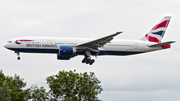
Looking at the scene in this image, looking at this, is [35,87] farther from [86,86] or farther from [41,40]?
[41,40]

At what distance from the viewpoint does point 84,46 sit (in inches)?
2379

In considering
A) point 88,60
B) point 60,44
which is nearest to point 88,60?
point 88,60

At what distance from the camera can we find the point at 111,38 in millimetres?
58969

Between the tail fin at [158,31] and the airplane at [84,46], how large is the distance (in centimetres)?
66

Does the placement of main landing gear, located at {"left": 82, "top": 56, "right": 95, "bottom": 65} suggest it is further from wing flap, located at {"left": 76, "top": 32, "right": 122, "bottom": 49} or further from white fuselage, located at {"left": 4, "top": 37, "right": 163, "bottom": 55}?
wing flap, located at {"left": 76, "top": 32, "right": 122, "bottom": 49}

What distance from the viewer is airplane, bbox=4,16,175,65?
59.2m

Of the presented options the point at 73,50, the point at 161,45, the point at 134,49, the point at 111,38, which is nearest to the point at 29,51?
the point at 73,50

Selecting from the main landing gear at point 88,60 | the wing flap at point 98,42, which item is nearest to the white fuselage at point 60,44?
the wing flap at point 98,42

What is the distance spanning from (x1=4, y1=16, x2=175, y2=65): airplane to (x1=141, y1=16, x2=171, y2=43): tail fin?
0.66 m

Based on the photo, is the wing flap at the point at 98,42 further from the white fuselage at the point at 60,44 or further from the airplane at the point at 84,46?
the white fuselage at the point at 60,44

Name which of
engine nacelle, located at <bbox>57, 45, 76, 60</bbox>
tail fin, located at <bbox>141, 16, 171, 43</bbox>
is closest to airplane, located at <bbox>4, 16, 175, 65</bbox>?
engine nacelle, located at <bbox>57, 45, 76, 60</bbox>

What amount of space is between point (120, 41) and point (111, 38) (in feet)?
13.6

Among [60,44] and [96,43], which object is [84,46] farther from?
[60,44]

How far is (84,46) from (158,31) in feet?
46.3
